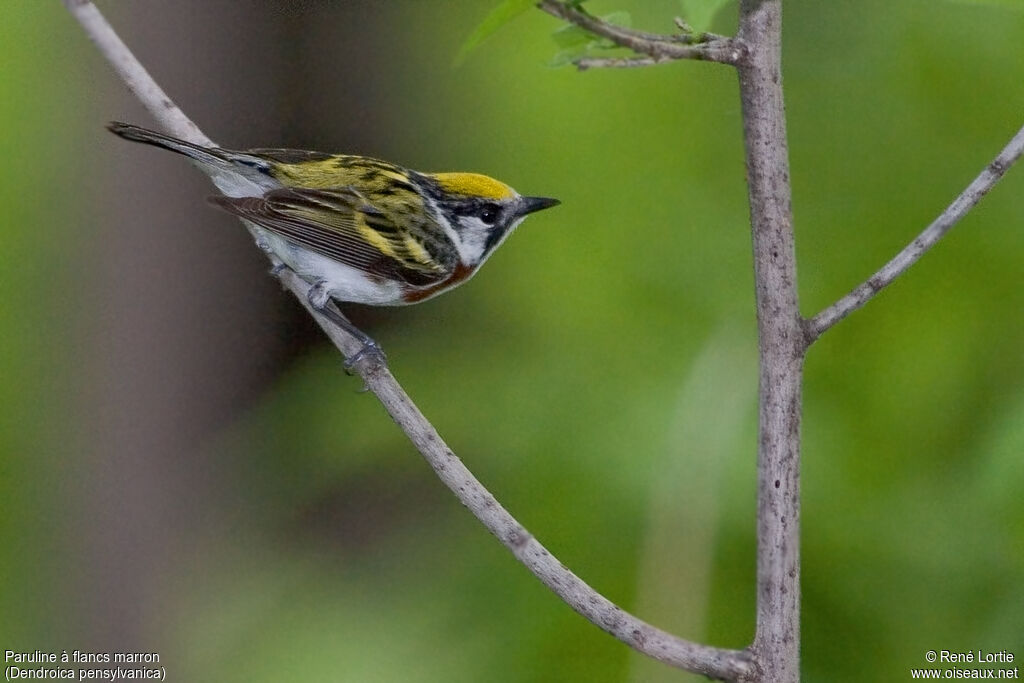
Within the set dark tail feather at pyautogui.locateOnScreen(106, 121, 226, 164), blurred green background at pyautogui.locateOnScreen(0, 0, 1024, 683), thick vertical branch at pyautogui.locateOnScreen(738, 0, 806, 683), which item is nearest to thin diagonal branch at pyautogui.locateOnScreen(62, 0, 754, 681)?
thick vertical branch at pyautogui.locateOnScreen(738, 0, 806, 683)

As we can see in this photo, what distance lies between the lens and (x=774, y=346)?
1.67 metres

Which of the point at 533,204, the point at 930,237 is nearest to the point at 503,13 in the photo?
the point at 930,237

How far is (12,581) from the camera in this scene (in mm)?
4758

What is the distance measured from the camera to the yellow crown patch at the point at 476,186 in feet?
11.5

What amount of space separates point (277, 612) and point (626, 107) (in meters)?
1.79

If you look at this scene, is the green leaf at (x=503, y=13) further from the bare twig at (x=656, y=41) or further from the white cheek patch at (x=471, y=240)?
the white cheek patch at (x=471, y=240)

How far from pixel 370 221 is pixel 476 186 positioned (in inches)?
16.9

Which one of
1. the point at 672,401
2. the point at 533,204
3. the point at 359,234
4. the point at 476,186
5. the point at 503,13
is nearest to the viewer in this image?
the point at 503,13

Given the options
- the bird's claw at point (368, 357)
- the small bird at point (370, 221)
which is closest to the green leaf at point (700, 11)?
the bird's claw at point (368, 357)

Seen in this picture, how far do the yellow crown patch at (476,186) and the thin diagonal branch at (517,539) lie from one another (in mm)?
1162

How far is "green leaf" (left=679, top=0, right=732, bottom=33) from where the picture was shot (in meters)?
1.29

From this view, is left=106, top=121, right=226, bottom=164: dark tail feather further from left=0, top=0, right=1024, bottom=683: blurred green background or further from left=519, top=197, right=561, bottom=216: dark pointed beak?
left=519, top=197, right=561, bottom=216: dark pointed beak

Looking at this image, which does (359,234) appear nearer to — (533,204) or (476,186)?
(476,186)

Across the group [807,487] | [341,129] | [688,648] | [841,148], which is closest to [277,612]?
[807,487]
